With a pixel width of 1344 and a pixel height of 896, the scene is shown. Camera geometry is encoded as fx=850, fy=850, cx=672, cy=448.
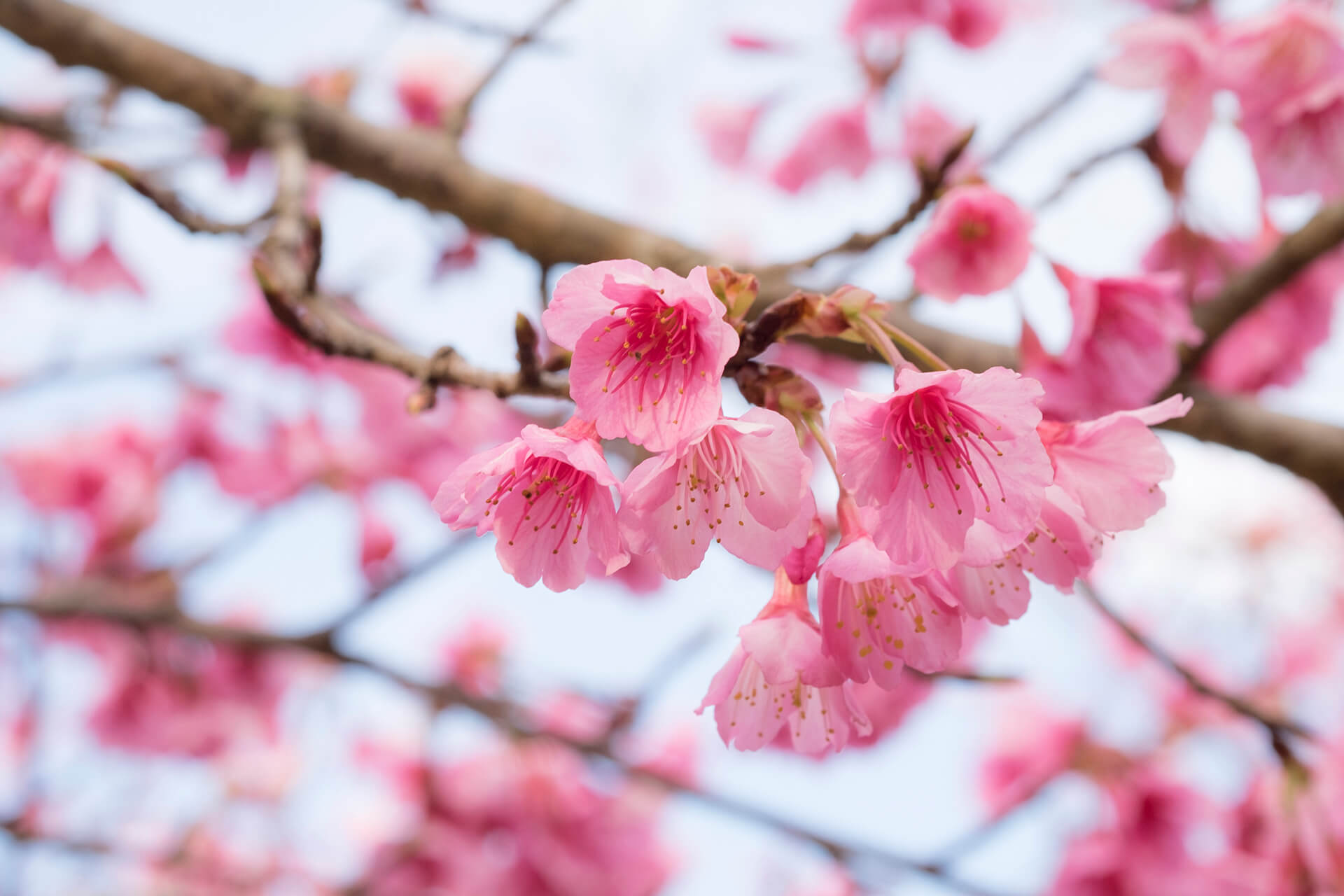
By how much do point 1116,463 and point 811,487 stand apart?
274 mm

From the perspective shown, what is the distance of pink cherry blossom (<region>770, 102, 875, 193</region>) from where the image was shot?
2334 millimetres

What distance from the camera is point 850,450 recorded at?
0.64 meters

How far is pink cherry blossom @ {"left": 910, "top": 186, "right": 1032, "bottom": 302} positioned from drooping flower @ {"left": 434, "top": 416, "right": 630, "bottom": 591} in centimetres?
52

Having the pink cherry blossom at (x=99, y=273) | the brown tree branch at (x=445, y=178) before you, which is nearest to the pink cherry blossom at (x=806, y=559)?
the brown tree branch at (x=445, y=178)

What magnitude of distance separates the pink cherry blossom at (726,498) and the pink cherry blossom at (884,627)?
0.07m

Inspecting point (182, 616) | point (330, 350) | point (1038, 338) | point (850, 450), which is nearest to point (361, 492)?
point (182, 616)

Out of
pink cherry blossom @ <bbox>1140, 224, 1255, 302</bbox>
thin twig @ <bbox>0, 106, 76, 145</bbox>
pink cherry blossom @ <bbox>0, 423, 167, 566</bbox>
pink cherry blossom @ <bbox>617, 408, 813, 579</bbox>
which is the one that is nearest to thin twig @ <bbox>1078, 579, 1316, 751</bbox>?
pink cherry blossom @ <bbox>617, 408, 813, 579</bbox>

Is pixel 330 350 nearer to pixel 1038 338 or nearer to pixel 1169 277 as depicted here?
pixel 1038 338

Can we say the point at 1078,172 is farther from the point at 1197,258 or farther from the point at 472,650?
the point at 472,650

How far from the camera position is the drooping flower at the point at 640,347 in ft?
2.10

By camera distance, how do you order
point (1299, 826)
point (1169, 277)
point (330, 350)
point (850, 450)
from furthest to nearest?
point (1299, 826) < point (1169, 277) < point (330, 350) < point (850, 450)

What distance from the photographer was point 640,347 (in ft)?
2.39

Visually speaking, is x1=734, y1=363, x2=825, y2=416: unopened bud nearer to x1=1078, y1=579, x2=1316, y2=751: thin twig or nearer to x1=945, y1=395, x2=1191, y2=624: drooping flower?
x1=945, y1=395, x2=1191, y2=624: drooping flower

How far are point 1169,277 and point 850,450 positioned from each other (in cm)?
65
